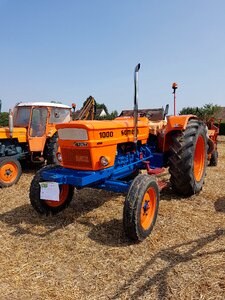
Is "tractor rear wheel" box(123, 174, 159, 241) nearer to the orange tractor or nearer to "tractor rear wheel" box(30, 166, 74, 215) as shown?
the orange tractor

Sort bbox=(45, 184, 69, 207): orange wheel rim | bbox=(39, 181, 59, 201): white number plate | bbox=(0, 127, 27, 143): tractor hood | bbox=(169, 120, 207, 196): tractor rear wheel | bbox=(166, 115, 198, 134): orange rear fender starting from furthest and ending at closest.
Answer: bbox=(0, 127, 27, 143): tractor hood, bbox=(166, 115, 198, 134): orange rear fender, bbox=(169, 120, 207, 196): tractor rear wheel, bbox=(45, 184, 69, 207): orange wheel rim, bbox=(39, 181, 59, 201): white number plate

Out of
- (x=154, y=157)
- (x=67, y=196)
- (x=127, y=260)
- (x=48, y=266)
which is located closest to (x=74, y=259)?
(x=48, y=266)

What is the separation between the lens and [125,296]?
2521 mm

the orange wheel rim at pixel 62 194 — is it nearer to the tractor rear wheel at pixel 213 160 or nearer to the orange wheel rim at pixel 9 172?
the orange wheel rim at pixel 9 172

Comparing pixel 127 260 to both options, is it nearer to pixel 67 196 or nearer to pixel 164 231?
pixel 164 231

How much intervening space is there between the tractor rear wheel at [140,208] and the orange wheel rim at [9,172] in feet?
12.5

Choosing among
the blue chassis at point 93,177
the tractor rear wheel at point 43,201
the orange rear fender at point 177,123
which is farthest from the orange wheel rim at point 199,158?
the tractor rear wheel at point 43,201

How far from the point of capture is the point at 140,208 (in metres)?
3.47

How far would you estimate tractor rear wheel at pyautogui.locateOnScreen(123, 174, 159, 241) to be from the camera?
340 centimetres

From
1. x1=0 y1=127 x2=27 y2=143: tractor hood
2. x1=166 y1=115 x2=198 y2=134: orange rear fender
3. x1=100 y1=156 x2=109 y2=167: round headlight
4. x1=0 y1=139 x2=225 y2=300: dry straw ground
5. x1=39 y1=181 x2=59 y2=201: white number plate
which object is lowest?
x1=0 y1=139 x2=225 y2=300: dry straw ground

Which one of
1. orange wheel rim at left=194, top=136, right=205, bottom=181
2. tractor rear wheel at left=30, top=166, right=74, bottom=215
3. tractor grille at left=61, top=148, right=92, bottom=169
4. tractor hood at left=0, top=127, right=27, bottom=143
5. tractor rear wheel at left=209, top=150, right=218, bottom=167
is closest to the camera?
tractor grille at left=61, top=148, right=92, bottom=169

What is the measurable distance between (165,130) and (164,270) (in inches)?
111

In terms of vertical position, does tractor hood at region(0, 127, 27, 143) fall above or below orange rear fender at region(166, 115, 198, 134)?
below

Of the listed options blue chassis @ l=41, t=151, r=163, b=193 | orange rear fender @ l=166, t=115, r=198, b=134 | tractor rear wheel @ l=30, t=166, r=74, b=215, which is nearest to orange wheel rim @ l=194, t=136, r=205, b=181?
orange rear fender @ l=166, t=115, r=198, b=134
